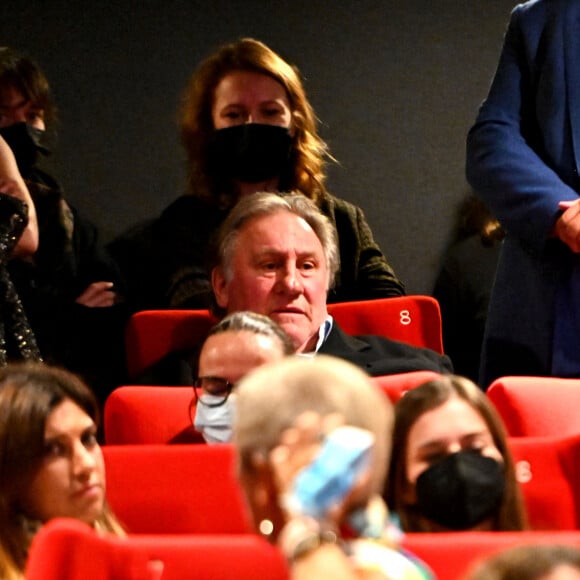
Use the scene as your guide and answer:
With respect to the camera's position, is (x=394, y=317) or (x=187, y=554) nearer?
(x=187, y=554)

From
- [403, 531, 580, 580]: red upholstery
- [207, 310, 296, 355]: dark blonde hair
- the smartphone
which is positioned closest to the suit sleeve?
[207, 310, 296, 355]: dark blonde hair

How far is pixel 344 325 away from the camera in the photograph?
6.46ft

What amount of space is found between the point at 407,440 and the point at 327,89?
61.6 inches

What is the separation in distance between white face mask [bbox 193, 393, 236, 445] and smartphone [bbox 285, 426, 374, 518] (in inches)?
29.9

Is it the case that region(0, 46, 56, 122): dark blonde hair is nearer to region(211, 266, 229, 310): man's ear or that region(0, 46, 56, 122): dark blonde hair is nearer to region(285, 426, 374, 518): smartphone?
region(211, 266, 229, 310): man's ear

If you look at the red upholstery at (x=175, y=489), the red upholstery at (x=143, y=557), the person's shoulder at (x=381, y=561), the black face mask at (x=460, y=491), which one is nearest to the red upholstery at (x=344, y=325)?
the red upholstery at (x=175, y=489)

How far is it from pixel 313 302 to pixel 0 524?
28.4 inches

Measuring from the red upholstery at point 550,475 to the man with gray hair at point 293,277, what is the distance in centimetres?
42

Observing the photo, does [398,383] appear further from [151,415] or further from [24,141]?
[24,141]

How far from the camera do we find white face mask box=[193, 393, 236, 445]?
142 centimetres

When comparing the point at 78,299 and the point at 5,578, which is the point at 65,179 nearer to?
the point at 78,299

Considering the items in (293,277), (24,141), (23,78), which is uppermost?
(23,78)

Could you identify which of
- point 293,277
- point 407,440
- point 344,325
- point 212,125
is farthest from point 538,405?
point 212,125

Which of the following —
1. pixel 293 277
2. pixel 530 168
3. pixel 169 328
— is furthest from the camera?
pixel 169 328
